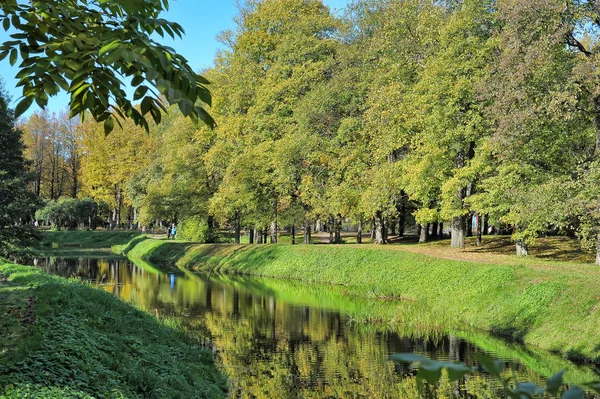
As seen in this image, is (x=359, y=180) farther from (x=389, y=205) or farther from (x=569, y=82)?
(x=569, y=82)

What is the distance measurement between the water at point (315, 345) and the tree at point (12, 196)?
187 inches

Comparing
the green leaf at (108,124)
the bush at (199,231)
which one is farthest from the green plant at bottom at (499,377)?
the bush at (199,231)

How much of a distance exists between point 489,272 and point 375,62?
16494 mm

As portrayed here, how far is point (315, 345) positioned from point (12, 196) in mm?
16252

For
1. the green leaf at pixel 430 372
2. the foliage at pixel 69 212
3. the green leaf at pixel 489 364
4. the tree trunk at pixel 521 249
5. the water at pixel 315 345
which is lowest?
the water at pixel 315 345

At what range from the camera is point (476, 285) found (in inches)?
758

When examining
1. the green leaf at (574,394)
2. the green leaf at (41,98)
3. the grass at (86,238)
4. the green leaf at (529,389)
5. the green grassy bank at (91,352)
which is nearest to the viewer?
the green leaf at (574,394)

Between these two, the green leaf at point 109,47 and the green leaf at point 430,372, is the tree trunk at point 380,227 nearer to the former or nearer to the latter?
the green leaf at point 109,47

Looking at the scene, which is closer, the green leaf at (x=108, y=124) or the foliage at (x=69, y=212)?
the green leaf at (x=108, y=124)

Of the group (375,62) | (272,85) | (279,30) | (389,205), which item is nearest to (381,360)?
(389,205)

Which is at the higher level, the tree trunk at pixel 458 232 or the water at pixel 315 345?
the tree trunk at pixel 458 232

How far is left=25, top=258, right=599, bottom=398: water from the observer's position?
11.3m

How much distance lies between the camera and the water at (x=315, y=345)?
446 inches

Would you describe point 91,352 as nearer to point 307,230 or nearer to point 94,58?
point 94,58
